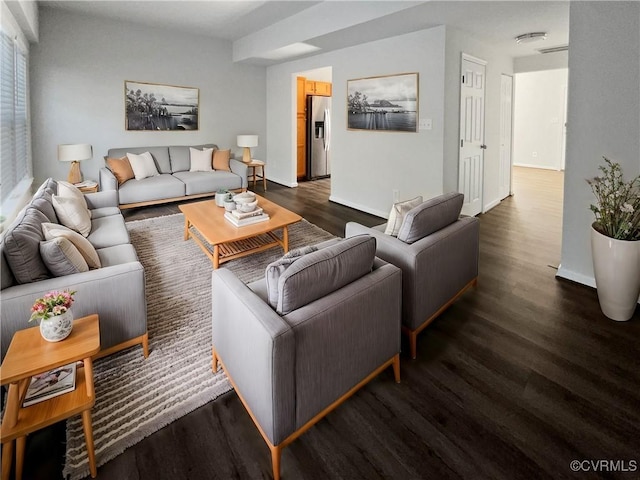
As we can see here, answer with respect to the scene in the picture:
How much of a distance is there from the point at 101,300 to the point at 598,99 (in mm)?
3631

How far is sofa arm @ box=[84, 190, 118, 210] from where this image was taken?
3.83m

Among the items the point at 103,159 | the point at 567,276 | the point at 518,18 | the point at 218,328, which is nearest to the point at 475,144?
the point at 518,18

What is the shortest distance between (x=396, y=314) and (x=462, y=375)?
0.56 meters

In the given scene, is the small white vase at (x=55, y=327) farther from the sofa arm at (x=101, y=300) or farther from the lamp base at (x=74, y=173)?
the lamp base at (x=74, y=173)

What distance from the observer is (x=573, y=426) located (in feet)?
5.63

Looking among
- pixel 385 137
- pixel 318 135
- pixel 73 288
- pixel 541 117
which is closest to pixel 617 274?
pixel 385 137

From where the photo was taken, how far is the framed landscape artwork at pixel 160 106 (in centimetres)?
588

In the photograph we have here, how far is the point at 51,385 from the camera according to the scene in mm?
1546

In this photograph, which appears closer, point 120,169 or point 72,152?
point 72,152

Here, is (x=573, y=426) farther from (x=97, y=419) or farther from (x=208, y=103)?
(x=208, y=103)

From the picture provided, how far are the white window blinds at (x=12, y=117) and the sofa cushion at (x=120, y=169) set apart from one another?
97 centimetres

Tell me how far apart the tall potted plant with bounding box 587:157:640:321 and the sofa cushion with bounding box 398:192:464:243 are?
104cm

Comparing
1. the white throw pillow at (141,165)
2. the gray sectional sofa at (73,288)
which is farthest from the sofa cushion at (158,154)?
the gray sectional sofa at (73,288)

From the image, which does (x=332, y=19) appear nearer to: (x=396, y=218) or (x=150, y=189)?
(x=396, y=218)
